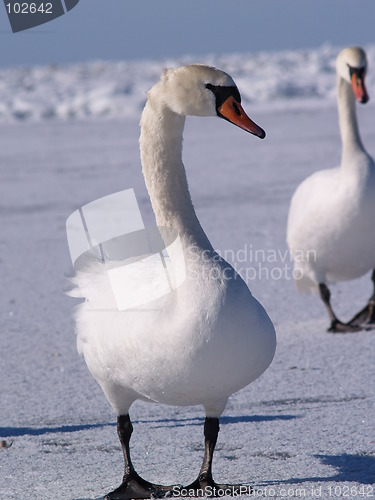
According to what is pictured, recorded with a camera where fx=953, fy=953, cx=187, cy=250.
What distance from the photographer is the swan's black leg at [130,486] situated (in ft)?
9.87

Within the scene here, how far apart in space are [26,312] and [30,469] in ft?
8.82

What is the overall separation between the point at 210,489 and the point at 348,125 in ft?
12.2

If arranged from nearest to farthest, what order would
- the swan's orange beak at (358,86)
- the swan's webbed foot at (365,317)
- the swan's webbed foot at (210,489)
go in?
the swan's webbed foot at (210,489), the swan's webbed foot at (365,317), the swan's orange beak at (358,86)

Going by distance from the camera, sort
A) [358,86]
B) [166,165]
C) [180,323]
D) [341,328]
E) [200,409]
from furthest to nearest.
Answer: [358,86]
[341,328]
[200,409]
[166,165]
[180,323]

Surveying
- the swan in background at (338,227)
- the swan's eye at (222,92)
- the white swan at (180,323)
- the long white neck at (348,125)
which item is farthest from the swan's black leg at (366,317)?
the swan's eye at (222,92)

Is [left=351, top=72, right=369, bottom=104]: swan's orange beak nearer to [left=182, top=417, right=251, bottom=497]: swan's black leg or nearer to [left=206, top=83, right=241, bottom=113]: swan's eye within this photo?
[left=206, top=83, right=241, bottom=113]: swan's eye

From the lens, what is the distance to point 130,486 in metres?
3.04

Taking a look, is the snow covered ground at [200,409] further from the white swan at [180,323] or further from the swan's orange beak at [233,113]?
the swan's orange beak at [233,113]

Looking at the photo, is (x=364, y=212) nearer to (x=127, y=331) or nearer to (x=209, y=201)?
(x=127, y=331)

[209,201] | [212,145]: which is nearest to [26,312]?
[209,201]

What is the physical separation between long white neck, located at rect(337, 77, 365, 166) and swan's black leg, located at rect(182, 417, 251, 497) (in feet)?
10.0

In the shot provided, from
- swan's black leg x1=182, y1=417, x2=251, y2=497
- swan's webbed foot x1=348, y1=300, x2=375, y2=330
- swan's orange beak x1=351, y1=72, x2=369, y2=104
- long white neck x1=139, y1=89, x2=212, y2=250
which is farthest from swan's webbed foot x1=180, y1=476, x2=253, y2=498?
swan's orange beak x1=351, y1=72, x2=369, y2=104

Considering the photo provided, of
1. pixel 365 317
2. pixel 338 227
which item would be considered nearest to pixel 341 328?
pixel 365 317

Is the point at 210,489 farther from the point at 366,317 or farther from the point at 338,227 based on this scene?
the point at 366,317
